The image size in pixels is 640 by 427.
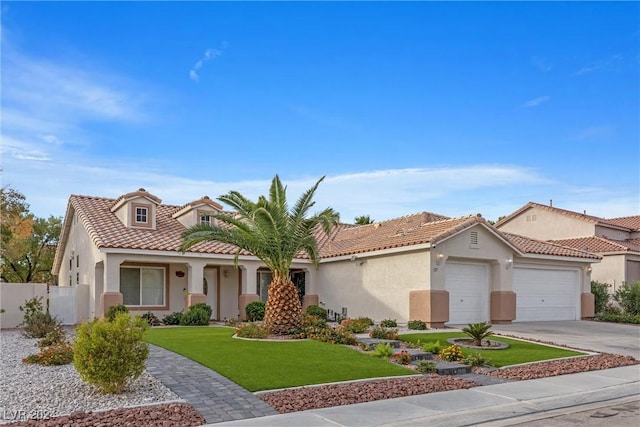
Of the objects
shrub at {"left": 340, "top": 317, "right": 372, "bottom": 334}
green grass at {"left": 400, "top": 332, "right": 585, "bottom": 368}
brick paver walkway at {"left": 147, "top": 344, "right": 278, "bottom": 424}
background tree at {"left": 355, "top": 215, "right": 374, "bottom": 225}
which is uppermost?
background tree at {"left": 355, "top": 215, "right": 374, "bottom": 225}

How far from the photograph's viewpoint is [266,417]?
8.62m

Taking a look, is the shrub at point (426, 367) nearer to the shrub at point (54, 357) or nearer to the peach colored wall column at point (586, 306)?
the shrub at point (54, 357)

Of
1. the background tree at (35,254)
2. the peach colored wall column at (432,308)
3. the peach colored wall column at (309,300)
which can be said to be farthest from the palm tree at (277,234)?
the background tree at (35,254)

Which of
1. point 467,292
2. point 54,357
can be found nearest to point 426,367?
point 54,357

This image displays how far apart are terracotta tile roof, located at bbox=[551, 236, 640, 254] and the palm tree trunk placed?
19498 millimetres

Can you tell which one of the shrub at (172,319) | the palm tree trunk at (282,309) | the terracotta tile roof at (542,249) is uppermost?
the terracotta tile roof at (542,249)

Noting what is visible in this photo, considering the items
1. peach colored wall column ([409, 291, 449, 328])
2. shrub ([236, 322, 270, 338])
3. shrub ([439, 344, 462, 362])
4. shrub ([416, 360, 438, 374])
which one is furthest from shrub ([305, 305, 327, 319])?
shrub ([416, 360, 438, 374])

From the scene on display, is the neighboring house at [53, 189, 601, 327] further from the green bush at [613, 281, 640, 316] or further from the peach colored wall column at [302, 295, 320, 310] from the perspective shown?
the green bush at [613, 281, 640, 316]

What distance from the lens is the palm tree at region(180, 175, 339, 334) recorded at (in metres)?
17.3

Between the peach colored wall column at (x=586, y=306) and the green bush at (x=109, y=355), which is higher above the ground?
the green bush at (x=109, y=355)

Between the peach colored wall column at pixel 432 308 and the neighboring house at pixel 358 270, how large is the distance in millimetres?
38

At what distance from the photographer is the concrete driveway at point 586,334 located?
56.9 ft

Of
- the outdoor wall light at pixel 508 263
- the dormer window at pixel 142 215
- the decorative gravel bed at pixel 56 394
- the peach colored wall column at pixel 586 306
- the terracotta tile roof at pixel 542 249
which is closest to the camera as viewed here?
the decorative gravel bed at pixel 56 394

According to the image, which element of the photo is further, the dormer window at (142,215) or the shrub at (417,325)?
the dormer window at (142,215)
